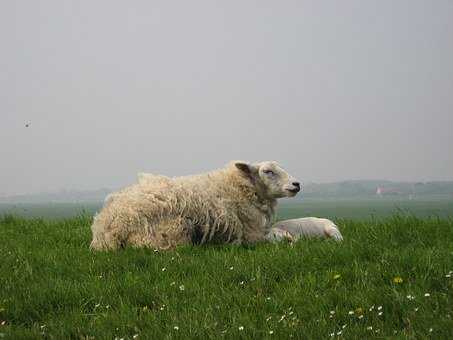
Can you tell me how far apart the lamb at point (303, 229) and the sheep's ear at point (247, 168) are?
3.24 feet

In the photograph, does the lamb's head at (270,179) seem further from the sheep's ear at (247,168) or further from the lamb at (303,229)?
the lamb at (303,229)

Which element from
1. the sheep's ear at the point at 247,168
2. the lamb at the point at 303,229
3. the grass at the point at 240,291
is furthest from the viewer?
the sheep's ear at the point at 247,168

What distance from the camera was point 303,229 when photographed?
1020cm

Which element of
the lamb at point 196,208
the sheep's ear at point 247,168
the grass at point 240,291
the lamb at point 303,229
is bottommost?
the grass at point 240,291

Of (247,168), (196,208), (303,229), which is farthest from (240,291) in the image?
(247,168)

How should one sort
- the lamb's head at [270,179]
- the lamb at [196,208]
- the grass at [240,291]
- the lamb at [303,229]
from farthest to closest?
the lamb's head at [270,179] → the lamb at [303,229] → the lamb at [196,208] → the grass at [240,291]

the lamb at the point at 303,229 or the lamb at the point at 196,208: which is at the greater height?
the lamb at the point at 196,208

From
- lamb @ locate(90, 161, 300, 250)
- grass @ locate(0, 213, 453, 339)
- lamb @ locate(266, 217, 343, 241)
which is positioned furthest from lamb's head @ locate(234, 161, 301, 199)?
grass @ locate(0, 213, 453, 339)

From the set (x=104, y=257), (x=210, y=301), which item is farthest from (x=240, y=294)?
(x=104, y=257)

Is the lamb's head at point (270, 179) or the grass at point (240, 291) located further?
the lamb's head at point (270, 179)

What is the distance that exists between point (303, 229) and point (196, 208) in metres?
1.96

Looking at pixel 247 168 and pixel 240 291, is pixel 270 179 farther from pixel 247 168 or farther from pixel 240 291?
pixel 240 291

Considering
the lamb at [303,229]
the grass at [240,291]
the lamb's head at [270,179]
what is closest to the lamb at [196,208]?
the lamb's head at [270,179]

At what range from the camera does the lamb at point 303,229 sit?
9.83 metres
